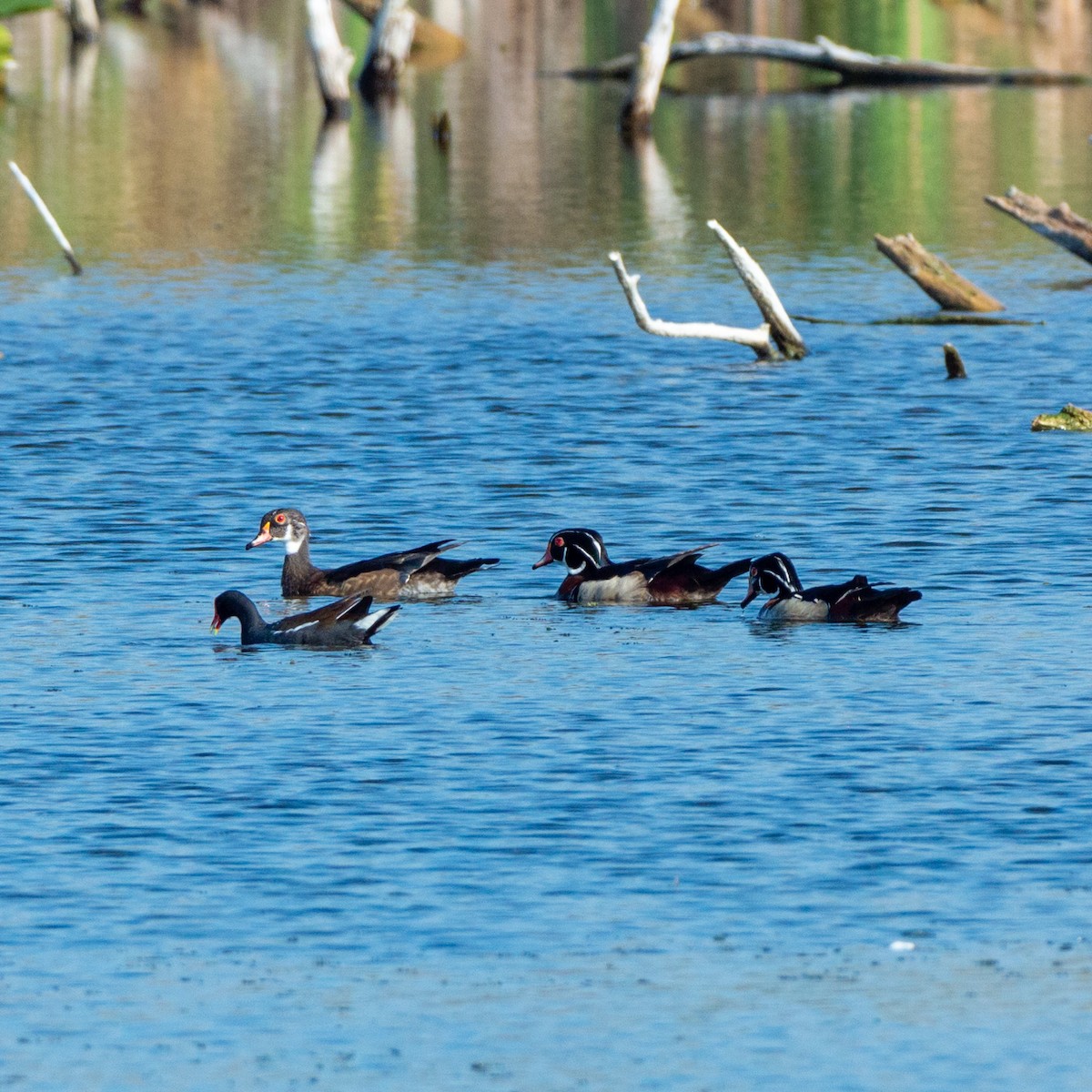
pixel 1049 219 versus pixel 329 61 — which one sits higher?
pixel 329 61

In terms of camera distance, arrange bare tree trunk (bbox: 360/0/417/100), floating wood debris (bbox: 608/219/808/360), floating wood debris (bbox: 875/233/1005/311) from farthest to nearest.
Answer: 1. bare tree trunk (bbox: 360/0/417/100)
2. floating wood debris (bbox: 875/233/1005/311)
3. floating wood debris (bbox: 608/219/808/360)

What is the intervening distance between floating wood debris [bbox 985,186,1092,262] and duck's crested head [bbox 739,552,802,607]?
1833 centimetres

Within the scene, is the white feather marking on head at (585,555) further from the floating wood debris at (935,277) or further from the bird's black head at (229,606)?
the floating wood debris at (935,277)

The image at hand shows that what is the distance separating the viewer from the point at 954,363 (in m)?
34.3

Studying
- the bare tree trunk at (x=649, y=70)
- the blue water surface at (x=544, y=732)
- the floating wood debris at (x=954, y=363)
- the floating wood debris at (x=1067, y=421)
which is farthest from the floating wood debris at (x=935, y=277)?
the bare tree trunk at (x=649, y=70)

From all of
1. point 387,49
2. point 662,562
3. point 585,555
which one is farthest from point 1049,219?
point 387,49

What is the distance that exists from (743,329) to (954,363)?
2.80m

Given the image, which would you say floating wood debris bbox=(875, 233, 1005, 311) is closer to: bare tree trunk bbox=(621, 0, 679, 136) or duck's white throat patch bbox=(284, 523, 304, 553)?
duck's white throat patch bbox=(284, 523, 304, 553)

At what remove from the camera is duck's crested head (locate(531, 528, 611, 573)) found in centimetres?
2205

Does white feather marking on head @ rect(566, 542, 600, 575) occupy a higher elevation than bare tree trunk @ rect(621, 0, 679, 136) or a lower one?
lower

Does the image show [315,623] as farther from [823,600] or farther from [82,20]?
[82,20]

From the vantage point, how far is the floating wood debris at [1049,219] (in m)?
38.4

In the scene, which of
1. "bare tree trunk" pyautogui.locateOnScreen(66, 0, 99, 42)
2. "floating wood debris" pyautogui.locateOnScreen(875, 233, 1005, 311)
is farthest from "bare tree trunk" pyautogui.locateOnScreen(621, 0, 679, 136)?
"bare tree trunk" pyautogui.locateOnScreen(66, 0, 99, 42)

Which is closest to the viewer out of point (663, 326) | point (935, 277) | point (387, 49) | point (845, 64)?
point (663, 326)
